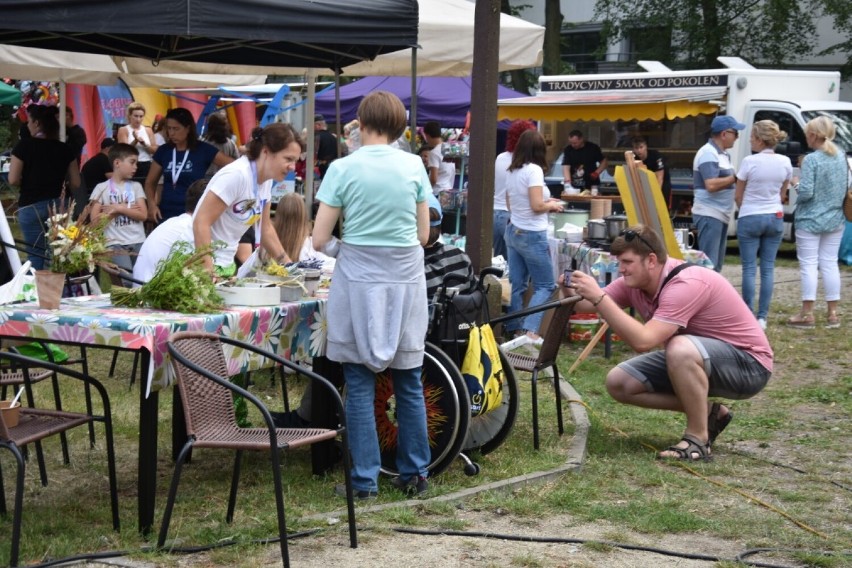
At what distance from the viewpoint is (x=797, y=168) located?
50.6 ft

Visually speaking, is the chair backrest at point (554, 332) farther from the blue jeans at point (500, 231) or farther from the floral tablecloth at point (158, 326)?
the blue jeans at point (500, 231)

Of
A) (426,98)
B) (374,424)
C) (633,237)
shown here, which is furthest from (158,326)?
(426,98)

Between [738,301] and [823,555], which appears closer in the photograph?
[823,555]

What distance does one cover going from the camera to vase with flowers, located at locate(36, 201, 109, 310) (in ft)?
15.0

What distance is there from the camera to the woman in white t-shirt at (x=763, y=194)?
997 centimetres

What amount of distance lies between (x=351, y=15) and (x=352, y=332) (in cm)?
212

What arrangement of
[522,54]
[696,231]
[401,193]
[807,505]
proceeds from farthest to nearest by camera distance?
[696,231]
[522,54]
[807,505]
[401,193]

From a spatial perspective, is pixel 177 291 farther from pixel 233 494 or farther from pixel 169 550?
pixel 169 550

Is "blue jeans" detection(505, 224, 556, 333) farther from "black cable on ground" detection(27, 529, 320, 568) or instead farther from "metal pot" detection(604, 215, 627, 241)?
"black cable on ground" detection(27, 529, 320, 568)

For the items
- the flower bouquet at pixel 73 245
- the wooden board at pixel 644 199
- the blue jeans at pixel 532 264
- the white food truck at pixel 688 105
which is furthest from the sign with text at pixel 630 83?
the flower bouquet at pixel 73 245

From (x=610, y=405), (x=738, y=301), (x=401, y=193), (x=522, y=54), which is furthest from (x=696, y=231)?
(x=401, y=193)

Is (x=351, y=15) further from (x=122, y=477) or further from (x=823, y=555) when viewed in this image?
(x=823, y=555)

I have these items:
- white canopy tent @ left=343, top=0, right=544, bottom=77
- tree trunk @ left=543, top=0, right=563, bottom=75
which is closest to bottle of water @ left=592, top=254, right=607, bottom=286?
white canopy tent @ left=343, top=0, right=544, bottom=77

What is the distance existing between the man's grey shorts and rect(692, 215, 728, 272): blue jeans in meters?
4.37
